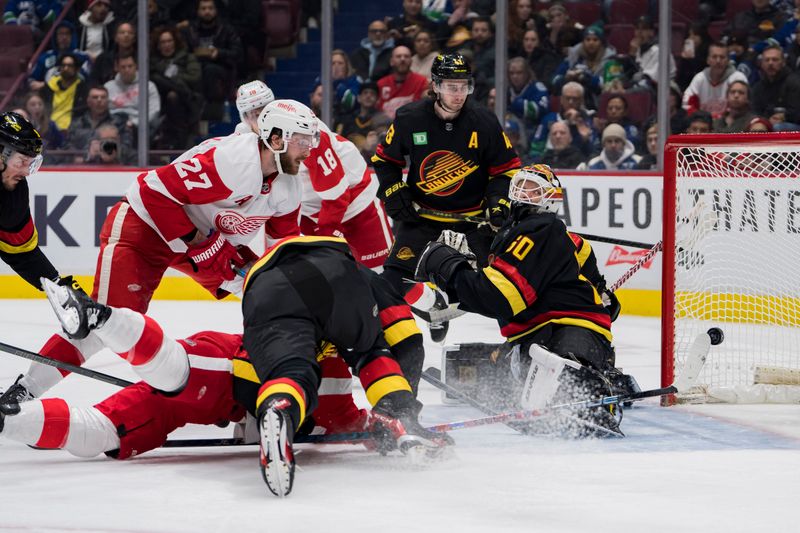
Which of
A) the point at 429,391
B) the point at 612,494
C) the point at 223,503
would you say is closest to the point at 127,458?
the point at 223,503

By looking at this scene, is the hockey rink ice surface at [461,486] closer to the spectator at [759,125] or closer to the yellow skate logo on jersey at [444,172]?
the yellow skate logo on jersey at [444,172]

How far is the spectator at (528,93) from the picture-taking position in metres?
6.99

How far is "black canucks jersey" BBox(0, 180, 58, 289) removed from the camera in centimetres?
356

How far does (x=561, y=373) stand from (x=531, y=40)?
153 inches

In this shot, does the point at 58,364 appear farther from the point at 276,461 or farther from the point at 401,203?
the point at 401,203

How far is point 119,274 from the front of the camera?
3703 millimetres

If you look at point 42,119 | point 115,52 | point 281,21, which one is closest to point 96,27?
point 115,52

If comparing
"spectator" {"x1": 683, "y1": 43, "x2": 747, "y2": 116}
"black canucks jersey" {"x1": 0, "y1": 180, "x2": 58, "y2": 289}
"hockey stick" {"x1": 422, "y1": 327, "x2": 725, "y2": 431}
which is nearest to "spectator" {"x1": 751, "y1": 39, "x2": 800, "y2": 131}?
"spectator" {"x1": 683, "y1": 43, "x2": 747, "y2": 116}

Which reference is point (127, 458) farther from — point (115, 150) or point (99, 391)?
point (115, 150)

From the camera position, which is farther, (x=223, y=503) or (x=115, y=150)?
(x=115, y=150)

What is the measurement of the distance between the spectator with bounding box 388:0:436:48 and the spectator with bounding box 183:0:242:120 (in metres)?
0.99

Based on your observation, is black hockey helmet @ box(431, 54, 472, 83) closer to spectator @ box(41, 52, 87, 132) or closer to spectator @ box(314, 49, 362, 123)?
spectator @ box(314, 49, 362, 123)

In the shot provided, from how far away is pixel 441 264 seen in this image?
365 cm

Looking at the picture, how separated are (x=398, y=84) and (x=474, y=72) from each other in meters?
0.50
